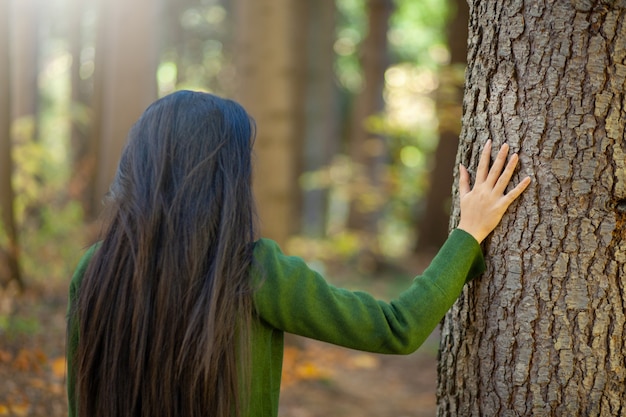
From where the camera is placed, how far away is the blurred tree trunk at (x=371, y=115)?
1235 cm

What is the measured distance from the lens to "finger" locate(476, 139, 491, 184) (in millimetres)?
2396

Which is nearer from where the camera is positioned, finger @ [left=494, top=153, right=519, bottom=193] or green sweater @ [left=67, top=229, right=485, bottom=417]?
green sweater @ [left=67, top=229, right=485, bottom=417]

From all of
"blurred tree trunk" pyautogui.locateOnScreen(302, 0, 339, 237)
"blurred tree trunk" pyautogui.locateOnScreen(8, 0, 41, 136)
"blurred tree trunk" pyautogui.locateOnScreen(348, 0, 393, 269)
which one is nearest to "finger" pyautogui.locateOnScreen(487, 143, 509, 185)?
"blurred tree trunk" pyautogui.locateOnScreen(348, 0, 393, 269)

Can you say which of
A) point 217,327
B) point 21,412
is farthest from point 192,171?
point 21,412

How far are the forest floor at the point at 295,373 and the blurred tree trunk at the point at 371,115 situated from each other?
4.15 metres

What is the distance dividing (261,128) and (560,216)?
15.5 feet

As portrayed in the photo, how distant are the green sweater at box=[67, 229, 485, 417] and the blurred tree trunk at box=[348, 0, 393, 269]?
10.0 m

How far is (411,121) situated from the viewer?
13.6 m

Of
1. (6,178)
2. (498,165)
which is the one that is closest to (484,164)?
(498,165)

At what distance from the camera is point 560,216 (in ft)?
7.47

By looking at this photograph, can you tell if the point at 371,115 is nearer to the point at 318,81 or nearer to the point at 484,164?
the point at 318,81

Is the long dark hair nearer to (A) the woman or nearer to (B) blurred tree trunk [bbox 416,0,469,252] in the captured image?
(A) the woman

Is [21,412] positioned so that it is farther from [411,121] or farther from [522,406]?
[411,121]

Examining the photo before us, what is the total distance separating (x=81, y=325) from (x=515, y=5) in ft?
5.96
